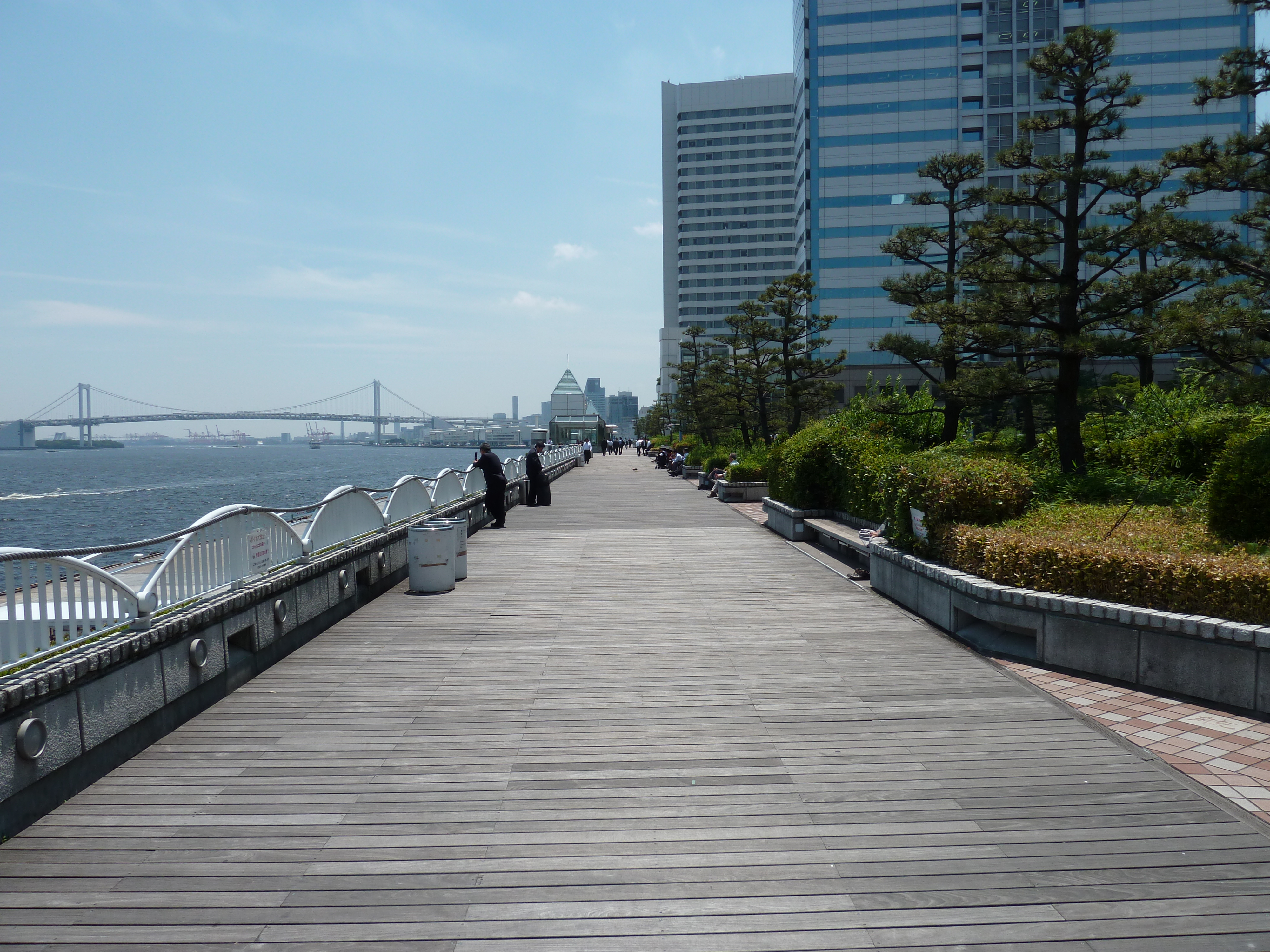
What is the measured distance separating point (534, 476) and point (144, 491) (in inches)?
2421

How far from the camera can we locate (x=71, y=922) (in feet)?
11.3

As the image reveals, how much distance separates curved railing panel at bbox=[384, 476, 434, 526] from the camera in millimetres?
12007

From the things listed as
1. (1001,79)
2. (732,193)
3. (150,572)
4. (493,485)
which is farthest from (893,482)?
(732,193)

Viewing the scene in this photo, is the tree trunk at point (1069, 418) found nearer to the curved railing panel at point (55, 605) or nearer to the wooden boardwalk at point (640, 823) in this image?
the wooden boardwalk at point (640, 823)

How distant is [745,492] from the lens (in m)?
24.0

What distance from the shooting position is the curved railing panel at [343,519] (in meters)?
8.80

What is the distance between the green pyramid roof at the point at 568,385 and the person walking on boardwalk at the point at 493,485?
91.0 m

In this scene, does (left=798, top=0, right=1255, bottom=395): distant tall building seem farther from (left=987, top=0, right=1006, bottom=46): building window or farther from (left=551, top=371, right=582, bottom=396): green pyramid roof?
(left=551, top=371, right=582, bottom=396): green pyramid roof

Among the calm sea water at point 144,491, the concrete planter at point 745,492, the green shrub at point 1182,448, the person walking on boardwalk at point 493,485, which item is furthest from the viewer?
the calm sea water at point 144,491

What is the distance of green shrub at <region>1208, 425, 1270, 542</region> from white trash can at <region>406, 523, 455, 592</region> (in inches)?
321

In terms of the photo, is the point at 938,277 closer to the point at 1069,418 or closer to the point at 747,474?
the point at 747,474

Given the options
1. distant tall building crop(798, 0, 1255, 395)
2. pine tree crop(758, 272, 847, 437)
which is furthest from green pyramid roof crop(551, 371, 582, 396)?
pine tree crop(758, 272, 847, 437)

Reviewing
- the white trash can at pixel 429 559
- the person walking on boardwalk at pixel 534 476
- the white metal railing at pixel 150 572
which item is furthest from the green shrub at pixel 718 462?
the white metal railing at pixel 150 572

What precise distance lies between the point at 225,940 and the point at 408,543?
24.5 ft
